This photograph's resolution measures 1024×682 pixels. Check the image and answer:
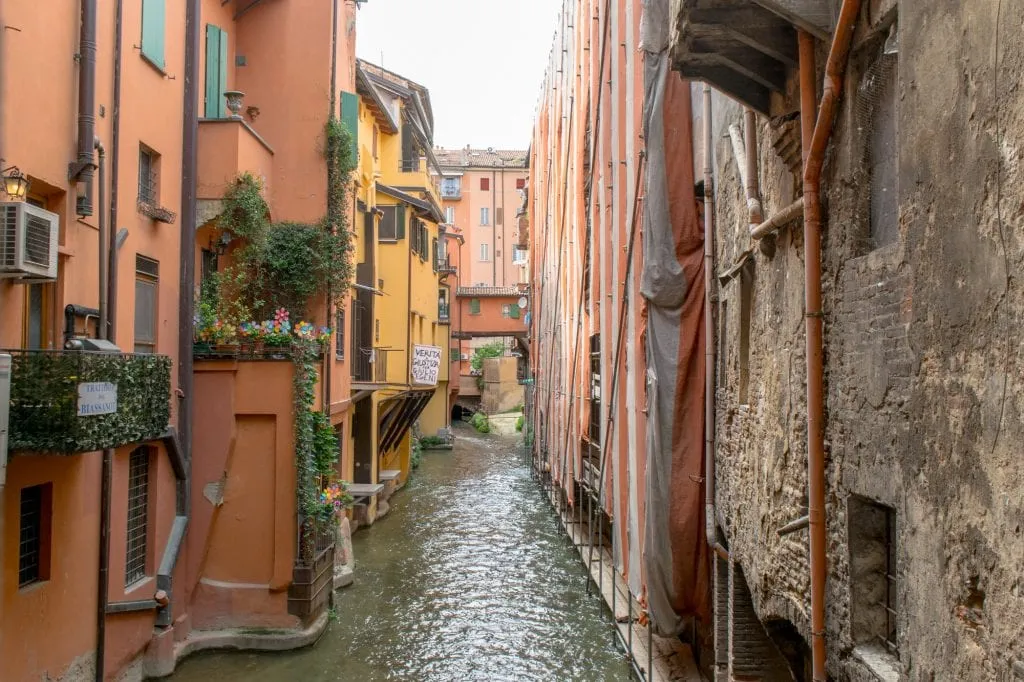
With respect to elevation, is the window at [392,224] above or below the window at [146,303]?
above

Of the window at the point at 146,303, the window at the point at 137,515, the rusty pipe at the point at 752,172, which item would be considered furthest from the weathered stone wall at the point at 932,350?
the window at the point at 137,515

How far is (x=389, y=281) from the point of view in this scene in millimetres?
25406

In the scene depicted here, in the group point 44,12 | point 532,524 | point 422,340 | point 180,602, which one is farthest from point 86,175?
point 422,340

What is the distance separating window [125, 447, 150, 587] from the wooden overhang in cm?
806

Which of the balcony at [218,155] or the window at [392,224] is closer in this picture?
the balcony at [218,155]

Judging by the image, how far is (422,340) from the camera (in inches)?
1157

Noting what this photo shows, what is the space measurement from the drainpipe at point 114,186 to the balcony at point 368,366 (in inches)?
454

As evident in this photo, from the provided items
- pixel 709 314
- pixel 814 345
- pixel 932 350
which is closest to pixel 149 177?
pixel 709 314

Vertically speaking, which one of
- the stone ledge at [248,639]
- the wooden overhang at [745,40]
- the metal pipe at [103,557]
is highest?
the wooden overhang at [745,40]

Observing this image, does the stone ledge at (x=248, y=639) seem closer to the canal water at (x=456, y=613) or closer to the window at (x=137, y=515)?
the canal water at (x=456, y=613)

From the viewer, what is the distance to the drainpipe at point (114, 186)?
31.2ft

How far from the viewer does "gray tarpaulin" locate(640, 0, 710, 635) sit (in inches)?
392

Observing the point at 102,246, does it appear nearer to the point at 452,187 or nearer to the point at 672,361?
the point at 672,361

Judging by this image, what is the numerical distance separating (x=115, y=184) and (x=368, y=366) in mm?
12090
